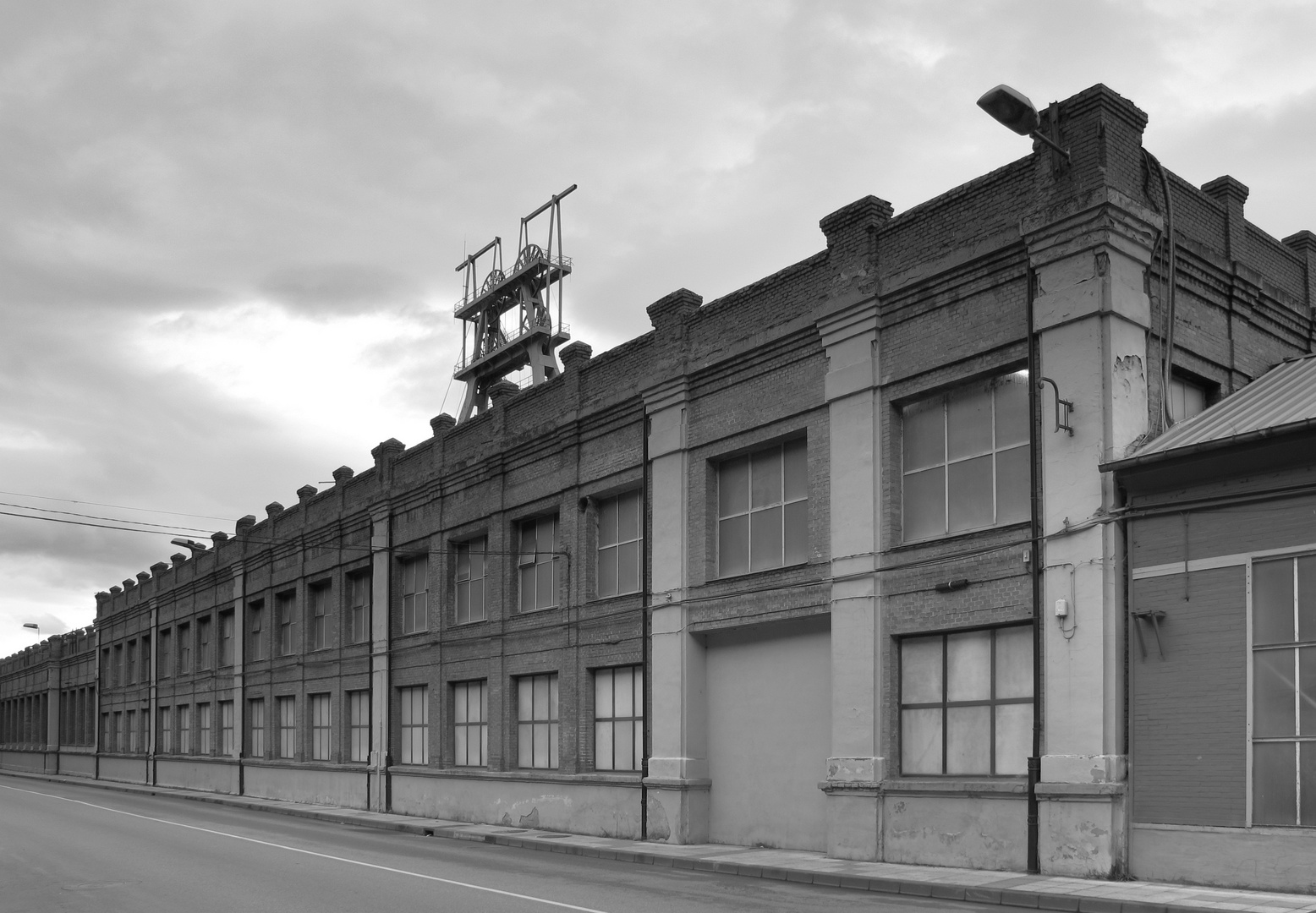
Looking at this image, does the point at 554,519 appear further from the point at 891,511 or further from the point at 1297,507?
the point at 1297,507

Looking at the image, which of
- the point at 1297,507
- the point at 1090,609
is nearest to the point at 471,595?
the point at 1090,609

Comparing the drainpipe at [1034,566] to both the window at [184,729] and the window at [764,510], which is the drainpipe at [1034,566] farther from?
the window at [184,729]

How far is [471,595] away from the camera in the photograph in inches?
1169

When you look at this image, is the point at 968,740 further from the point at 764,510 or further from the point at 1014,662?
the point at 764,510

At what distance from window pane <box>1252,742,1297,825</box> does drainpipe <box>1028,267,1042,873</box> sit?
248cm

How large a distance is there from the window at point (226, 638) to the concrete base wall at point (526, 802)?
15289mm

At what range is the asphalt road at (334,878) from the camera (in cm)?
1423

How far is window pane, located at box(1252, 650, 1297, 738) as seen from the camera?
46.0 ft

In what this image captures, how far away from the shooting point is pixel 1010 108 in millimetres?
14359

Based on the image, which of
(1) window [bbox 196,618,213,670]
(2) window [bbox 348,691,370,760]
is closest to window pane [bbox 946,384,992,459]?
(2) window [bbox 348,691,370,760]

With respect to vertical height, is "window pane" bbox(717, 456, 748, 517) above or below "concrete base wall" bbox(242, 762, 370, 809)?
above

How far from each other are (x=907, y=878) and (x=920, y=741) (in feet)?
9.10

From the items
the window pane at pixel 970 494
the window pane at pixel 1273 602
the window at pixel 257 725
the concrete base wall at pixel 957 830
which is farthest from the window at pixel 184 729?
the window pane at pixel 1273 602

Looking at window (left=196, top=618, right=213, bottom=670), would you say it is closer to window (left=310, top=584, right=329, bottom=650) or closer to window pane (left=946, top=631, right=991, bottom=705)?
window (left=310, top=584, right=329, bottom=650)
